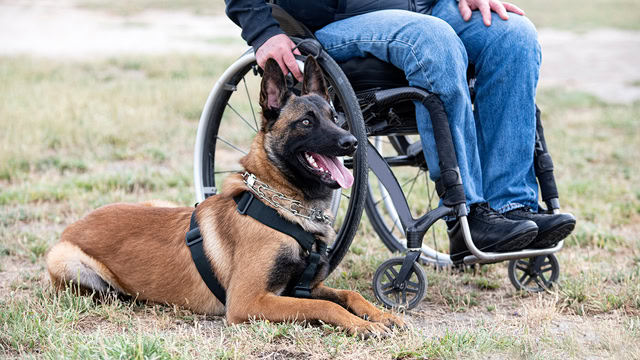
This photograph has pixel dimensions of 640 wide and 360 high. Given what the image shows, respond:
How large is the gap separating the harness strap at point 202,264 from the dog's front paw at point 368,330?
2.54 ft

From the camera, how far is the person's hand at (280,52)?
11.1ft

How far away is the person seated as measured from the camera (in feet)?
10.4

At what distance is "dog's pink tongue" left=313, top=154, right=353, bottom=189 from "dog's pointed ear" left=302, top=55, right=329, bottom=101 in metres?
0.38

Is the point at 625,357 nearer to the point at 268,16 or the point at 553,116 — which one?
the point at 268,16

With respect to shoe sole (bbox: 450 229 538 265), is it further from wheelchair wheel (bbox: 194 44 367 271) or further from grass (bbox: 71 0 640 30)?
grass (bbox: 71 0 640 30)

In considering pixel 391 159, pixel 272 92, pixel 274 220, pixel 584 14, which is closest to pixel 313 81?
pixel 272 92

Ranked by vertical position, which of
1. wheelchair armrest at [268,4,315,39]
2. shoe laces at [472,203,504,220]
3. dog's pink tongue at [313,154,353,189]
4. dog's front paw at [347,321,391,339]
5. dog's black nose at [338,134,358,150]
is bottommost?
dog's front paw at [347,321,391,339]

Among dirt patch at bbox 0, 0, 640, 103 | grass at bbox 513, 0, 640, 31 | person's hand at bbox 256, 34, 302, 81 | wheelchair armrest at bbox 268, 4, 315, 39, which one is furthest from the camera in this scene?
grass at bbox 513, 0, 640, 31

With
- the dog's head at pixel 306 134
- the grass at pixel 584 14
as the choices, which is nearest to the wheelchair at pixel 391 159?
the dog's head at pixel 306 134

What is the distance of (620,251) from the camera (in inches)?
176

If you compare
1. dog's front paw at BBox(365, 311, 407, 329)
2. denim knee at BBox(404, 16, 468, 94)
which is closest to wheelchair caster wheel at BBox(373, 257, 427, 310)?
dog's front paw at BBox(365, 311, 407, 329)

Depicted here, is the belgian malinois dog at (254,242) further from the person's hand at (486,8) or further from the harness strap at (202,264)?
the person's hand at (486,8)

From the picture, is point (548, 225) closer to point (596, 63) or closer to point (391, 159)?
point (391, 159)

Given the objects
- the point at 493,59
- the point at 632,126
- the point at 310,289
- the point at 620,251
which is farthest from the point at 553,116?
the point at 310,289
